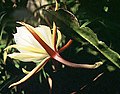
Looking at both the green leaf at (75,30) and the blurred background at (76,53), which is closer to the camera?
the green leaf at (75,30)

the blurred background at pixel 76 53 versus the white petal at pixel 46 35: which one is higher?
the white petal at pixel 46 35

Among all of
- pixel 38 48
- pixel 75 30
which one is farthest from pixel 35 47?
pixel 75 30

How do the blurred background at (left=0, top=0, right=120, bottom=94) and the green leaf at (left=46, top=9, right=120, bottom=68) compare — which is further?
the blurred background at (left=0, top=0, right=120, bottom=94)

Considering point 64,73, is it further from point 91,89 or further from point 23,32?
point 23,32

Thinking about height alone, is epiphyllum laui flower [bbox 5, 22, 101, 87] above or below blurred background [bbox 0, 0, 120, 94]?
above
